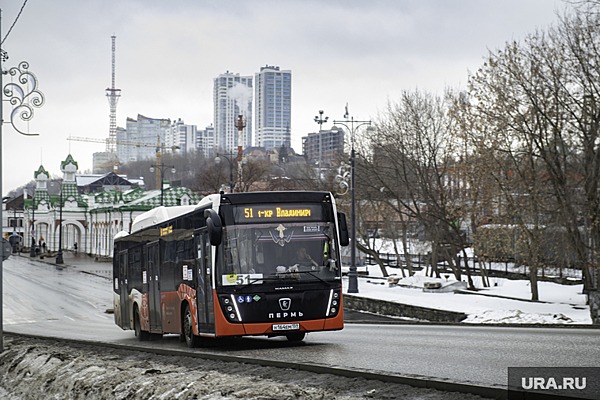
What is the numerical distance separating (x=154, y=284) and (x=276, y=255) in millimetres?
6397

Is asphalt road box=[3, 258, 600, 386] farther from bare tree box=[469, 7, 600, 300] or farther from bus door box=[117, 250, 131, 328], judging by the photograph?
→ bare tree box=[469, 7, 600, 300]

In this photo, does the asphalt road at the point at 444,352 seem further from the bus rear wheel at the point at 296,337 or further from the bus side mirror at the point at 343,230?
the bus side mirror at the point at 343,230

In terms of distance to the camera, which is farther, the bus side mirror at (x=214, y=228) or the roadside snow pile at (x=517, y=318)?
the roadside snow pile at (x=517, y=318)

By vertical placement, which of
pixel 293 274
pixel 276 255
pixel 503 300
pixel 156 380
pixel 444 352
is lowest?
pixel 503 300

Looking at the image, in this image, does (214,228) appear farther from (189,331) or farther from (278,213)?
(189,331)

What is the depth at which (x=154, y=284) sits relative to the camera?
21828 millimetres

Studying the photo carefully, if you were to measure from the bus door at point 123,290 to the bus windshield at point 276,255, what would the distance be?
415 inches

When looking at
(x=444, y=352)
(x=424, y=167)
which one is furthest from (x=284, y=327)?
(x=424, y=167)

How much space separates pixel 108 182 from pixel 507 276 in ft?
461

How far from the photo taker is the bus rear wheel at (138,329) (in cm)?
2384

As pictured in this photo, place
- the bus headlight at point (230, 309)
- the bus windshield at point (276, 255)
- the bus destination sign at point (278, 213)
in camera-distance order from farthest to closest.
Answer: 1. the bus destination sign at point (278, 213)
2. the bus windshield at point (276, 255)
3. the bus headlight at point (230, 309)

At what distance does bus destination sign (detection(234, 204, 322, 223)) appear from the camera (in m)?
16.5

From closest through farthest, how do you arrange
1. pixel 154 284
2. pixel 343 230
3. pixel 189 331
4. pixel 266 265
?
pixel 266 265 → pixel 343 230 → pixel 189 331 → pixel 154 284

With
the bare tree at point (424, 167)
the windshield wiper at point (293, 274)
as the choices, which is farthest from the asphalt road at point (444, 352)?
the bare tree at point (424, 167)
